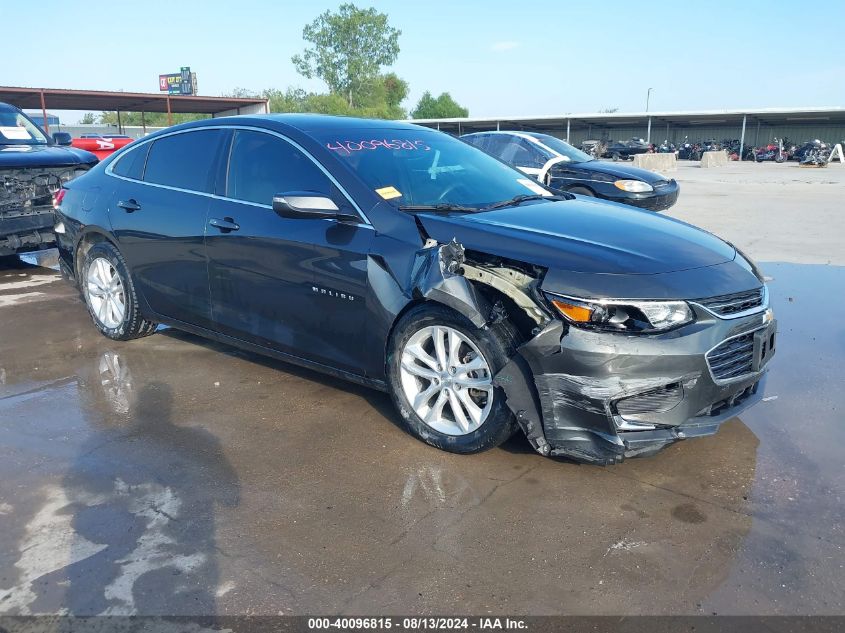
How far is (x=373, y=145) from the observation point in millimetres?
4367

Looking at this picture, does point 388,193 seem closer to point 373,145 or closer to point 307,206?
point 307,206

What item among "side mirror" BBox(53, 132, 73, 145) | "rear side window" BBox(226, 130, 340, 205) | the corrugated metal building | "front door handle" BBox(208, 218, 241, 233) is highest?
the corrugated metal building

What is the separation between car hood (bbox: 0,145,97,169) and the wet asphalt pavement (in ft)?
14.7

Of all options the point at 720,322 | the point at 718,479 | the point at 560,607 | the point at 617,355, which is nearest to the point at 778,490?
the point at 718,479

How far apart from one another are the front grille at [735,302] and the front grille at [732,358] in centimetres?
13

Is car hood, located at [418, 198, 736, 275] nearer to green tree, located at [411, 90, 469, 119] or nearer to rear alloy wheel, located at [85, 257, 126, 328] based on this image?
rear alloy wheel, located at [85, 257, 126, 328]

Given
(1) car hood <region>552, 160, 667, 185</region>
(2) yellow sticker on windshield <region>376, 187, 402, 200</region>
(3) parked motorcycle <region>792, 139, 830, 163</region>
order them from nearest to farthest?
1. (2) yellow sticker on windshield <region>376, 187, 402, 200</region>
2. (1) car hood <region>552, 160, 667, 185</region>
3. (3) parked motorcycle <region>792, 139, 830, 163</region>

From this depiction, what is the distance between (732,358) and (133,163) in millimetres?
4363

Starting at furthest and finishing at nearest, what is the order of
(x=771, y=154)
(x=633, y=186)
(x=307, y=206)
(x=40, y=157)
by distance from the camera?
(x=771, y=154), (x=633, y=186), (x=40, y=157), (x=307, y=206)

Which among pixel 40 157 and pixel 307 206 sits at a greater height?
pixel 40 157

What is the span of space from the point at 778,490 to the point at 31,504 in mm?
3470

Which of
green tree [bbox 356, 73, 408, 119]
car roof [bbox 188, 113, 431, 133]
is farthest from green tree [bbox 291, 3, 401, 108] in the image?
car roof [bbox 188, 113, 431, 133]

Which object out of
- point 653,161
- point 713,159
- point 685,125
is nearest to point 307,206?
point 653,161

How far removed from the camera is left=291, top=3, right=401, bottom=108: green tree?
8956 centimetres
